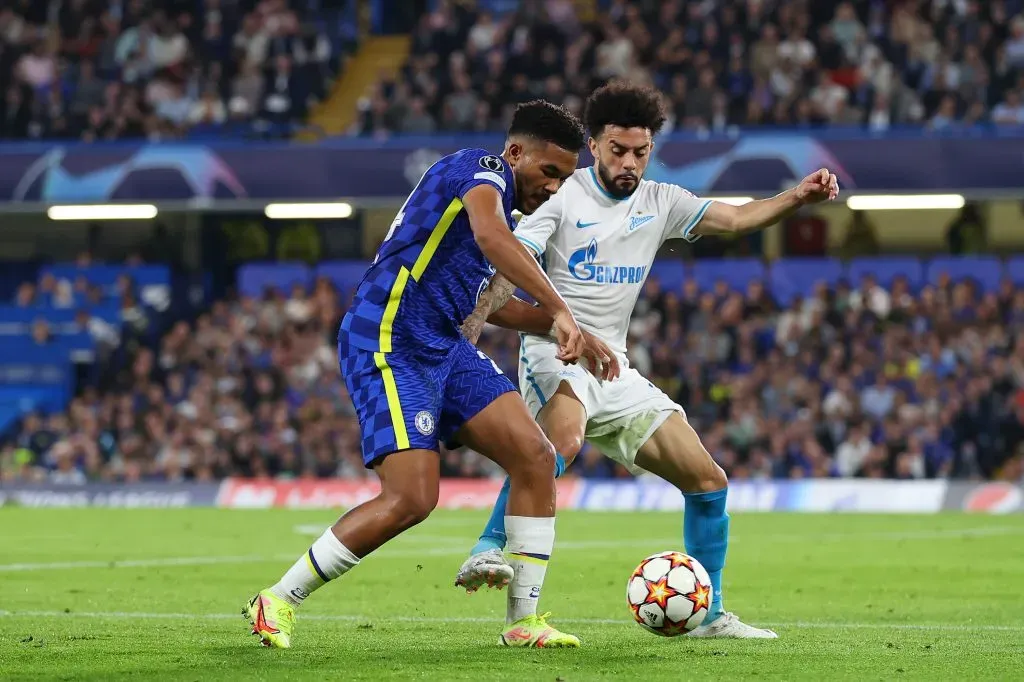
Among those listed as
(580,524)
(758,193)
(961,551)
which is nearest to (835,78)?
(758,193)

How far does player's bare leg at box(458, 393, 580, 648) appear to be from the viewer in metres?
6.58

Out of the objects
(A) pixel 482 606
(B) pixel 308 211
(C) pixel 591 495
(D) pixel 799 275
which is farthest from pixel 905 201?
(A) pixel 482 606

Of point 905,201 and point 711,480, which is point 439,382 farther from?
point 905,201

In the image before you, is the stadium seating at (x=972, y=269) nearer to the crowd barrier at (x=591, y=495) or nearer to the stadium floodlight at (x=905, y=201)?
the stadium floodlight at (x=905, y=201)

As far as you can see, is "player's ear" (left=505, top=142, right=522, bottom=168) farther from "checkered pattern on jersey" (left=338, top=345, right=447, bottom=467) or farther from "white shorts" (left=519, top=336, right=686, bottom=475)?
"white shorts" (left=519, top=336, right=686, bottom=475)

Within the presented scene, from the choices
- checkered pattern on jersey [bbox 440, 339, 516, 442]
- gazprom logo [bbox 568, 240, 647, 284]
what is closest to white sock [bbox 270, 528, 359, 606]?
checkered pattern on jersey [bbox 440, 339, 516, 442]

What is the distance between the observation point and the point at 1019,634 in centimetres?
749

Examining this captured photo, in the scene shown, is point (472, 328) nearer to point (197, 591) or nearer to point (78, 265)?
point (197, 591)

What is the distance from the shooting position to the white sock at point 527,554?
21.9 feet

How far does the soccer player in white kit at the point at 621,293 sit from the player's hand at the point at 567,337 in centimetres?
98

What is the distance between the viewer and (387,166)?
24.4m

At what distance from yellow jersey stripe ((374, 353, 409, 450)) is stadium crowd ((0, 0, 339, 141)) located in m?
19.4

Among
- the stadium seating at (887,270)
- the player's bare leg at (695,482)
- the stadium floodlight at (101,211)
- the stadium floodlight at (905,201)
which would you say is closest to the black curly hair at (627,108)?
the player's bare leg at (695,482)

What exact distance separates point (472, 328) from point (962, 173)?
56.9 feet
